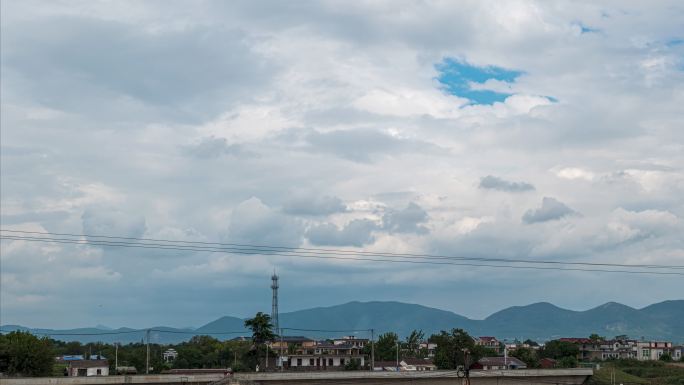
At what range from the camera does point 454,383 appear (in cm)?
10838

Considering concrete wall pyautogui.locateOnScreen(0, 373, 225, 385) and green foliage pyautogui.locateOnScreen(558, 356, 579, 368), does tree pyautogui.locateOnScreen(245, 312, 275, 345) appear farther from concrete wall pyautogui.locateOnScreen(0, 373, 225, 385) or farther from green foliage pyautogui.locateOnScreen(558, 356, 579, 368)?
green foliage pyautogui.locateOnScreen(558, 356, 579, 368)

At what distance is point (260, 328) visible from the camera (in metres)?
132

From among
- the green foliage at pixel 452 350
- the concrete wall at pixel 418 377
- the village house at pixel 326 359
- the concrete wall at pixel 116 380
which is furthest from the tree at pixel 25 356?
the green foliage at pixel 452 350

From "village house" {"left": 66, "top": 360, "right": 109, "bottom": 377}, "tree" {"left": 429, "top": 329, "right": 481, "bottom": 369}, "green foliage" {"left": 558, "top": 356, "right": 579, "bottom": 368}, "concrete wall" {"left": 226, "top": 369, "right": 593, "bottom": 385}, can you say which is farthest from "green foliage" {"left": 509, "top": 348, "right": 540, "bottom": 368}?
"village house" {"left": 66, "top": 360, "right": 109, "bottom": 377}

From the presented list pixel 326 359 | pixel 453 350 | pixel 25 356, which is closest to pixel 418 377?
pixel 453 350

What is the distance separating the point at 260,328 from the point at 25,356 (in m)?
34.7

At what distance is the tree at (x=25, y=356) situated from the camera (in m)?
119

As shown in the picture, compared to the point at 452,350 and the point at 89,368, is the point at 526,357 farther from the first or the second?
the point at 89,368

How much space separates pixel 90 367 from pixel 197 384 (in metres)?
53.0

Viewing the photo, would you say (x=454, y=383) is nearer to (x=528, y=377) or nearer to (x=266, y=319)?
(x=528, y=377)

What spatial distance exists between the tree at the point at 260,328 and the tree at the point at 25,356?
3015cm

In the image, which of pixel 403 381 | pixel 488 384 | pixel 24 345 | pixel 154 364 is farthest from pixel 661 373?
pixel 24 345

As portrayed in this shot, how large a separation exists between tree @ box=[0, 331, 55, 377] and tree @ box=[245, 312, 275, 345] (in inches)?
1187

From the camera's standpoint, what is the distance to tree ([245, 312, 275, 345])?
131m
